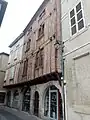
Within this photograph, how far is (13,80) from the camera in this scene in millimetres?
15641

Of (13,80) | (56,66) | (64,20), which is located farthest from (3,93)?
(64,20)

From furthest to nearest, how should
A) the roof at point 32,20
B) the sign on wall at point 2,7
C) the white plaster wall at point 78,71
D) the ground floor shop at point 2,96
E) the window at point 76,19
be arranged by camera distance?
the ground floor shop at point 2,96, the roof at point 32,20, the window at point 76,19, the white plaster wall at point 78,71, the sign on wall at point 2,7

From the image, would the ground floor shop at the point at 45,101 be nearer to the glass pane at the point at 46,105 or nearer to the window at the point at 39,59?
the glass pane at the point at 46,105

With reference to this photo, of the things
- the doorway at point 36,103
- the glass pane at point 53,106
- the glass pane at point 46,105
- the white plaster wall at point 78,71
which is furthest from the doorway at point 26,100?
the white plaster wall at point 78,71

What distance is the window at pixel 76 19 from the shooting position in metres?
7.25

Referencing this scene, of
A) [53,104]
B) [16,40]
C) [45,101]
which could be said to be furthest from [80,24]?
[16,40]

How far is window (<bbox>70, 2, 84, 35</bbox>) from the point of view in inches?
286

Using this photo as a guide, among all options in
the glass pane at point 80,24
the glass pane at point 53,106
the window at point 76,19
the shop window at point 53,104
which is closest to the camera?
the glass pane at point 80,24

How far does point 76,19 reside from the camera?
7.55 m

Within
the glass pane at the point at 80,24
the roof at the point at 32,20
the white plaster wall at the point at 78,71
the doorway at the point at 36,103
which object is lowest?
the doorway at the point at 36,103

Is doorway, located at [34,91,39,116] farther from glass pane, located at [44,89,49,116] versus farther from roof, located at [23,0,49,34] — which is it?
roof, located at [23,0,49,34]

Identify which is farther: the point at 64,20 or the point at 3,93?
the point at 3,93

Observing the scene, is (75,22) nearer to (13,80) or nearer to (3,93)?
(13,80)

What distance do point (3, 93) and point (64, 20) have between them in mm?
14838
